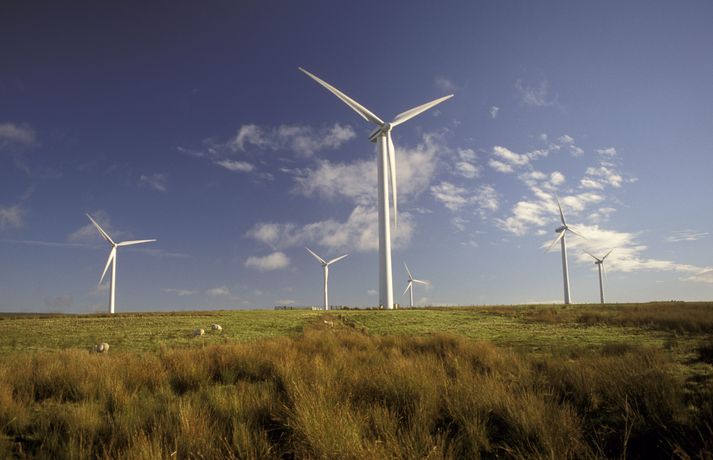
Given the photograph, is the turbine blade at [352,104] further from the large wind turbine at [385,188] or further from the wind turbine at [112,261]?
the wind turbine at [112,261]

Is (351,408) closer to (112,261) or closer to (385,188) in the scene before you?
(385,188)

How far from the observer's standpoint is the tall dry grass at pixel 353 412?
6680 mm

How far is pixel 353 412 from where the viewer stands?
824 cm

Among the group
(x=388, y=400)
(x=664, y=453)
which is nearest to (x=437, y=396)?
(x=388, y=400)

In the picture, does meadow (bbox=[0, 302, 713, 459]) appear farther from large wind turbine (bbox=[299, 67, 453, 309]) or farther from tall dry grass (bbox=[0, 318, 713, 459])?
large wind turbine (bbox=[299, 67, 453, 309])

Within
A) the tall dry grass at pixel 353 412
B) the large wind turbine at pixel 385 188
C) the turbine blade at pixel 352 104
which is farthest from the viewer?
the large wind turbine at pixel 385 188

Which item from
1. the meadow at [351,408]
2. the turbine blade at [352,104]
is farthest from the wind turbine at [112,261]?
the meadow at [351,408]

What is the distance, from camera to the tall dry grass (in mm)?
6680

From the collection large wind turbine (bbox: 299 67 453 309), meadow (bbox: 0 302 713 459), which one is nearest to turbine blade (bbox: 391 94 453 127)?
large wind turbine (bbox: 299 67 453 309)

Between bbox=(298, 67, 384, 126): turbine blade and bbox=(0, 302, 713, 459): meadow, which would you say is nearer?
bbox=(0, 302, 713, 459): meadow

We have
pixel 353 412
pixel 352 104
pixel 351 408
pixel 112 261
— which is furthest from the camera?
pixel 112 261

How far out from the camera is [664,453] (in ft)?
22.7

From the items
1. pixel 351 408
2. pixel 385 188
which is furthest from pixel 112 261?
pixel 351 408

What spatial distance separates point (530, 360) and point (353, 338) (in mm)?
9444
